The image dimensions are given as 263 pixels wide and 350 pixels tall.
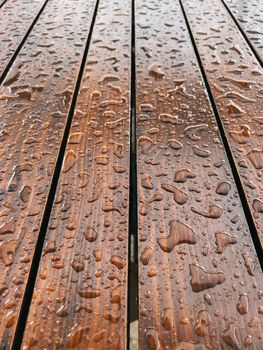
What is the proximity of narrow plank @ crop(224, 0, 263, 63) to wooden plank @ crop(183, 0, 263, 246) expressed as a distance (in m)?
0.03

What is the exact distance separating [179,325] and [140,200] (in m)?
0.25

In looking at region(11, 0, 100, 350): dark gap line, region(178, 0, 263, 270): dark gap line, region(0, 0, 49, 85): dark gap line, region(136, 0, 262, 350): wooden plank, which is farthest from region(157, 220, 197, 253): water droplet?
region(0, 0, 49, 85): dark gap line

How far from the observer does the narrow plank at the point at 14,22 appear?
4.09ft

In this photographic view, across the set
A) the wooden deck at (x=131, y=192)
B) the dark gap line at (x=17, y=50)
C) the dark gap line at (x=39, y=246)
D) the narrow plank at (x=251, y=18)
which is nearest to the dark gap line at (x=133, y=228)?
the wooden deck at (x=131, y=192)

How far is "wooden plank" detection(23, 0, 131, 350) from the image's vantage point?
51 cm

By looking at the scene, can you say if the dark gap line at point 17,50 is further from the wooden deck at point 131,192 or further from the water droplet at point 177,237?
the water droplet at point 177,237

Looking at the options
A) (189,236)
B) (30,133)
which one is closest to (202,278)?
(189,236)

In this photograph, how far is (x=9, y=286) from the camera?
1.83ft

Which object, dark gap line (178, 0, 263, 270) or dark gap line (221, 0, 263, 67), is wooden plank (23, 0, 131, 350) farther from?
dark gap line (221, 0, 263, 67)

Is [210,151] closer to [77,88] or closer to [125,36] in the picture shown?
[77,88]

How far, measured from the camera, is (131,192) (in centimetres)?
74

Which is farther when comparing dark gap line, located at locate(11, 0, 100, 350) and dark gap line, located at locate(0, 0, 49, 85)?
dark gap line, located at locate(0, 0, 49, 85)

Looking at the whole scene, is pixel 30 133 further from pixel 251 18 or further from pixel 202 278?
pixel 251 18

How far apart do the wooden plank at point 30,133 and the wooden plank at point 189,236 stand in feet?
0.63
